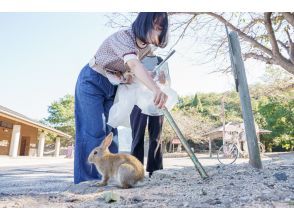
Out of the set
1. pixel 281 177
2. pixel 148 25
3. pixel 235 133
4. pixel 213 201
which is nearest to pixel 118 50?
pixel 148 25

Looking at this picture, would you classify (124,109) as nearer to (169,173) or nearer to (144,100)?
(144,100)

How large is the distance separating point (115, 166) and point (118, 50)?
0.58 metres

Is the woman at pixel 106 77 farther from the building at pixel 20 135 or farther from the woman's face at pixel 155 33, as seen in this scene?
the building at pixel 20 135

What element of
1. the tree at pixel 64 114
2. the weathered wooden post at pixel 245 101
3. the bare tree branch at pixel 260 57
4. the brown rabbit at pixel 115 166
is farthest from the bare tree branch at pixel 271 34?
the brown rabbit at pixel 115 166

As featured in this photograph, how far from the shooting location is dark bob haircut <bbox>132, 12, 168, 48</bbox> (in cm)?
138

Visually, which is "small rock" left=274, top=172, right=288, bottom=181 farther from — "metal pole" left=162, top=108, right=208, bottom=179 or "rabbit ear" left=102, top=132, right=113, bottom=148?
"rabbit ear" left=102, top=132, right=113, bottom=148

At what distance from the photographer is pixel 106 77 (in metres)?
1.54

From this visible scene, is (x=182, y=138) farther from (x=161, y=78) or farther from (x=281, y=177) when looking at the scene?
(x=281, y=177)

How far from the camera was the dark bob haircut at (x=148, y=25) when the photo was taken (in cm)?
138

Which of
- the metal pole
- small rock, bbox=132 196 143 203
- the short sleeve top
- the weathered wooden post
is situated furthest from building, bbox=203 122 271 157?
small rock, bbox=132 196 143 203

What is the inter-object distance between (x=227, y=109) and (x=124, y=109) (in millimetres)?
1720

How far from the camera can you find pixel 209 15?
3545mm

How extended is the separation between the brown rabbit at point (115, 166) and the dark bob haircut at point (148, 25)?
527 millimetres

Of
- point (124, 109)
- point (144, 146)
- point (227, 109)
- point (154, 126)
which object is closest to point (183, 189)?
point (124, 109)
